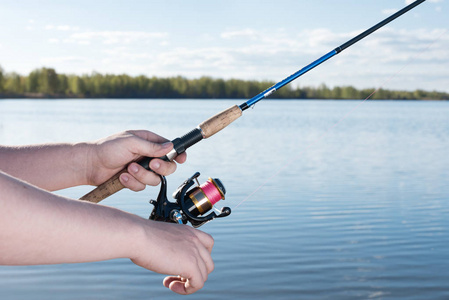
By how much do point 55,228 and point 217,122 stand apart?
53.8 inches

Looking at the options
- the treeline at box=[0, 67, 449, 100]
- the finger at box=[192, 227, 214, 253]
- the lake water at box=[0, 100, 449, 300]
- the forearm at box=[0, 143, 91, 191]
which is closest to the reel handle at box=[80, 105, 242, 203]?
the forearm at box=[0, 143, 91, 191]

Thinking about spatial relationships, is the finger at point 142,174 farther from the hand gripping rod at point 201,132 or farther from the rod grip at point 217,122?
the rod grip at point 217,122

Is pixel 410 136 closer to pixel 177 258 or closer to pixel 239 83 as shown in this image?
pixel 177 258

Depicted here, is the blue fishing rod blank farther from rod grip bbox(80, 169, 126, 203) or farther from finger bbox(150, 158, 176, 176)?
rod grip bbox(80, 169, 126, 203)

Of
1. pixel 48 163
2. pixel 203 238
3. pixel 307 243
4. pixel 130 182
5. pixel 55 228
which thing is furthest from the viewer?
pixel 307 243

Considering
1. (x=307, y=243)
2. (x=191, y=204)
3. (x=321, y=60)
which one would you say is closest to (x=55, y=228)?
(x=191, y=204)

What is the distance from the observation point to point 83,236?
1.05 metres

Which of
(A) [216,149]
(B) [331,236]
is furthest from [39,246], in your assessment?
(A) [216,149]

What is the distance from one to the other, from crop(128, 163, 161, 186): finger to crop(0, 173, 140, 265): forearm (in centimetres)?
92

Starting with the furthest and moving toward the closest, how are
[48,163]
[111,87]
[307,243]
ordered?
[111,87] < [307,243] < [48,163]

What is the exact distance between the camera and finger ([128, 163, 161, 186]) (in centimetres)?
206

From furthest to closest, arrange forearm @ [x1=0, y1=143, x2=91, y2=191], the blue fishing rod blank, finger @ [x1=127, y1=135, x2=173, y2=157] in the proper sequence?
the blue fishing rod blank < finger @ [x1=127, y1=135, x2=173, y2=157] < forearm @ [x1=0, y1=143, x2=91, y2=191]

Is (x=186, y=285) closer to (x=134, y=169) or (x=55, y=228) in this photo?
(x=55, y=228)

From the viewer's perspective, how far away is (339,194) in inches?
387
